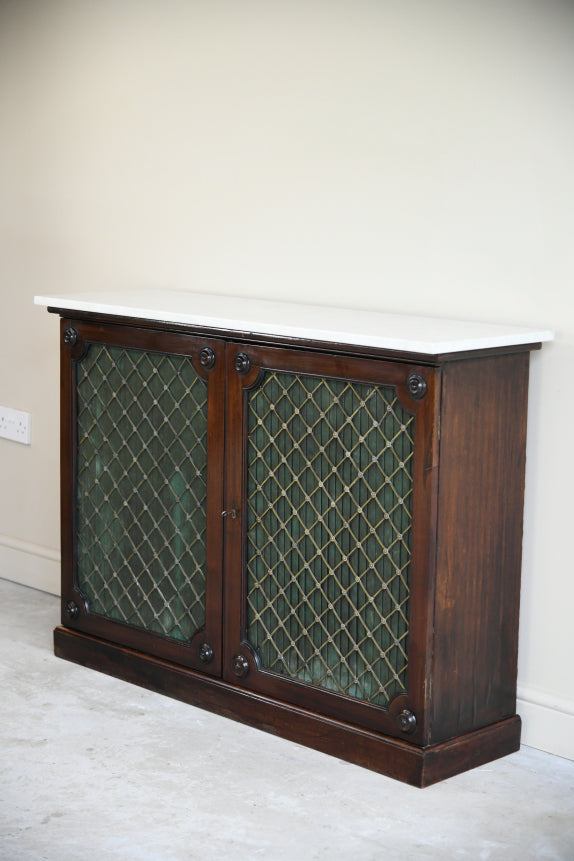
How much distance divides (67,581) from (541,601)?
139 centimetres

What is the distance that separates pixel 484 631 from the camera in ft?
9.15

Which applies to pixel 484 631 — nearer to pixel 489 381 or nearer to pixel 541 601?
pixel 541 601

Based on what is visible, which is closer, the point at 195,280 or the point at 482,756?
the point at 482,756

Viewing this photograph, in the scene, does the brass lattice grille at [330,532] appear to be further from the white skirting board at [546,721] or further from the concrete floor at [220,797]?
the white skirting board at [546,721]

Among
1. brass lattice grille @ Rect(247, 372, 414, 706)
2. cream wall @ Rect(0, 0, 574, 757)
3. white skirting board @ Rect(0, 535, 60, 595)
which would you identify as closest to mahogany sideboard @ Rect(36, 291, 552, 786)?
brass lattice grille @ Rect(247, 372, 414, 706)

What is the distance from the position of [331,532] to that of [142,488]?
25.8 inches

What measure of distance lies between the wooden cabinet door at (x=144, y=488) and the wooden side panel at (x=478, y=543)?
2.14ft

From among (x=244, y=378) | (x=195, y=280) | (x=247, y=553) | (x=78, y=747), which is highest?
(x=195, y=280)

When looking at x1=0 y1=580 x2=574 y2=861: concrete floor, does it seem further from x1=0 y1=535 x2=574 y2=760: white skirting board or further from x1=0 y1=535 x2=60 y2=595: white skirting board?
x1=0 y1=535 x2=60 y2=595: white skirting board

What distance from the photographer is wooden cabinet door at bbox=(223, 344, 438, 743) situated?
2.64 m

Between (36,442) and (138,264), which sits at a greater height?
(138,264)

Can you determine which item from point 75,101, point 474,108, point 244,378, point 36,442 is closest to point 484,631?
point 244,378

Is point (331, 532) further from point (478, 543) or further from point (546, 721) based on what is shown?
point (546, 721)

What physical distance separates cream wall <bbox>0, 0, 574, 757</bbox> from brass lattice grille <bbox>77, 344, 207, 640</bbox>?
0.48 meters
